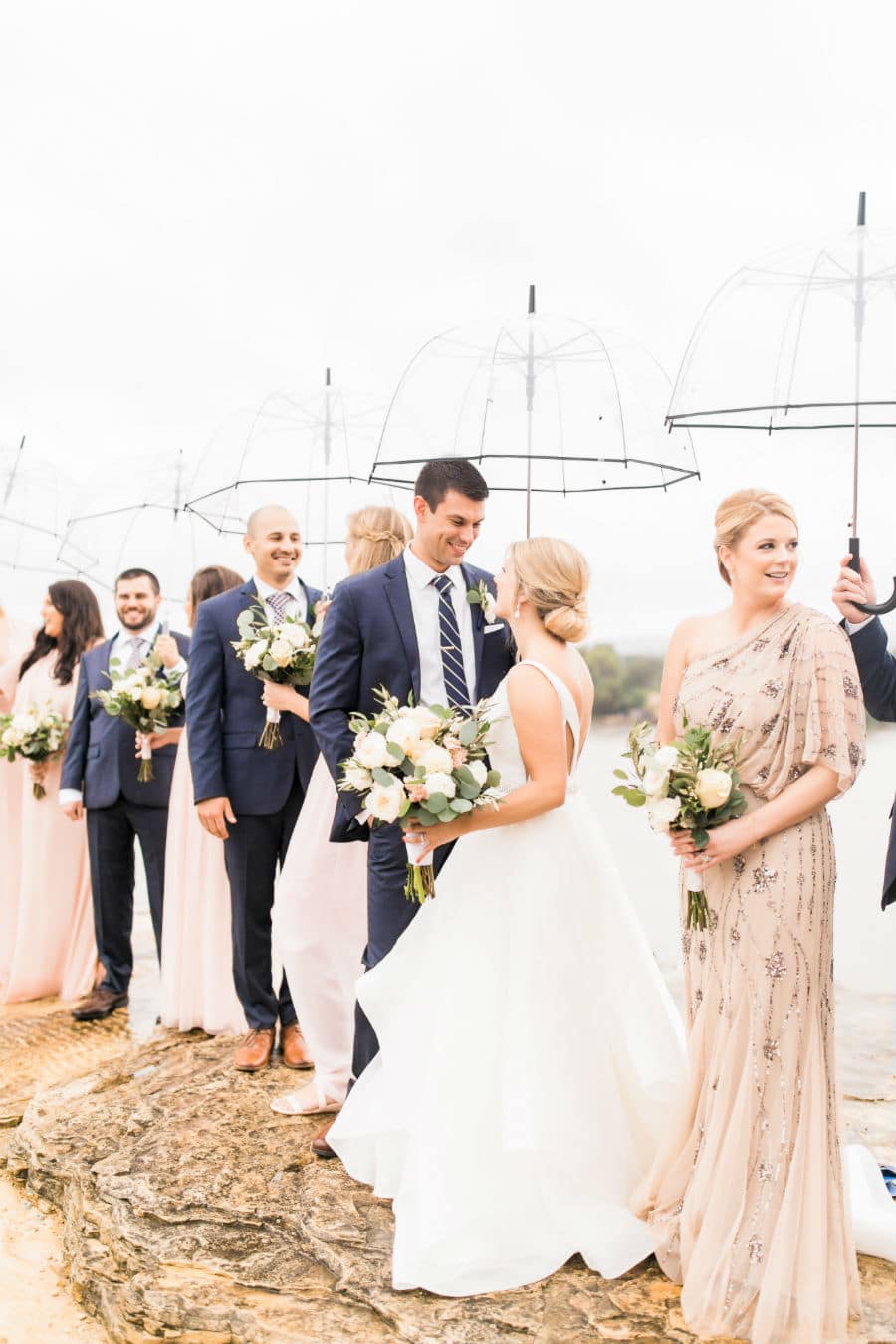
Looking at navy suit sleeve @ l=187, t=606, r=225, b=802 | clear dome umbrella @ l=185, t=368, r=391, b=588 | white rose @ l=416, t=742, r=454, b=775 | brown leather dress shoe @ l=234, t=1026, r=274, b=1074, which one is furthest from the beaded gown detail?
clear dome umbrella @ l=185, t=368, r=391, b=588

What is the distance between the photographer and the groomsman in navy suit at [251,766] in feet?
16.6

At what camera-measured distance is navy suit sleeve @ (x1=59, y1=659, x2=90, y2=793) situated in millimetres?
6480

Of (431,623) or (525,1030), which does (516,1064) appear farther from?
(431,623)

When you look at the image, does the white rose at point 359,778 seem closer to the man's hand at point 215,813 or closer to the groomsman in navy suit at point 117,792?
the man's hand at point 215,813

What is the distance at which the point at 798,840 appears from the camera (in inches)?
124

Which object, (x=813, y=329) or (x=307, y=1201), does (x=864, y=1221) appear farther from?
(x=813, y=329)

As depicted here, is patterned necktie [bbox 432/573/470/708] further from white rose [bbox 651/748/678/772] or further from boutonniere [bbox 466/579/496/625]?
white rose [bbox 651/748/678/772]

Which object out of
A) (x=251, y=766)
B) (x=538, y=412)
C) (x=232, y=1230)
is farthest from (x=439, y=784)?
(x=538, y=412)

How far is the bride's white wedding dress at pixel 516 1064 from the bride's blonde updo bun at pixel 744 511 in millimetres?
647

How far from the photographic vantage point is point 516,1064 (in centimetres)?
344

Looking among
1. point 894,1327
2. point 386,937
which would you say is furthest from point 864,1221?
point 386,937

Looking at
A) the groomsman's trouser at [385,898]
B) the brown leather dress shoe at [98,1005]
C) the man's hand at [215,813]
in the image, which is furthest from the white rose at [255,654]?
the brown leather dress shoe at [98,1005]

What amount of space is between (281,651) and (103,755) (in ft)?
6.66

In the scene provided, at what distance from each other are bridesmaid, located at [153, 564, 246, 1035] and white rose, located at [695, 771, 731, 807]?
324 centimetres
